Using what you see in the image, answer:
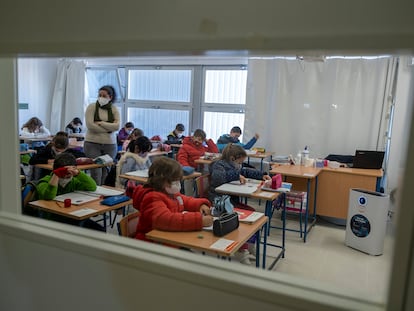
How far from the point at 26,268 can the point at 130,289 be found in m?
0.59

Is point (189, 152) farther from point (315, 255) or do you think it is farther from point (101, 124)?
point (315, 255)

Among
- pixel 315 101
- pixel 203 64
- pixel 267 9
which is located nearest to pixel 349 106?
pixel 315 101

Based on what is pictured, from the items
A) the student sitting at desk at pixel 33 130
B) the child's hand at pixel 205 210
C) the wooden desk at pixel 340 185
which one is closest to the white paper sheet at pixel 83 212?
the child's hand at pixel 205 210

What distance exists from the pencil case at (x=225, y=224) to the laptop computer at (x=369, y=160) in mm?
3252

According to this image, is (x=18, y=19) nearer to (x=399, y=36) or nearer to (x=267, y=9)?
(x=267, y=9)

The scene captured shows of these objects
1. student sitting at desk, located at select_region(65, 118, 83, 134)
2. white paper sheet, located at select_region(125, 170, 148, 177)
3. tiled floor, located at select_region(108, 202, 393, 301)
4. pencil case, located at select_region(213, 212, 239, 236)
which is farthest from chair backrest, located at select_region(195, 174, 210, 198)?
student sitting at desk, located at select_region(65, 118, 83, 134)

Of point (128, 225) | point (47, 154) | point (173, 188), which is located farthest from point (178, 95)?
point (128, 225)

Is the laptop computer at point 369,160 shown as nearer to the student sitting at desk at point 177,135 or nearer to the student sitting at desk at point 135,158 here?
the student sitting at desk at point 135,158

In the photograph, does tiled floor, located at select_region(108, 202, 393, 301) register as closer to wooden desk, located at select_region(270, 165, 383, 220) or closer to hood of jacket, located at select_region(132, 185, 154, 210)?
wooden desk, located at select_region(270, 165, 383, 220)

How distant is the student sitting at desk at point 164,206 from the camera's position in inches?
93.1

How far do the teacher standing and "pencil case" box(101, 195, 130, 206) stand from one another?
169 centimetres

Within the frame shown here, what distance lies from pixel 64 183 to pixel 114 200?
538 millimetres

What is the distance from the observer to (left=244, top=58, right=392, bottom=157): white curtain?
5910 millimetres

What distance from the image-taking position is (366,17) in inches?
40.6
